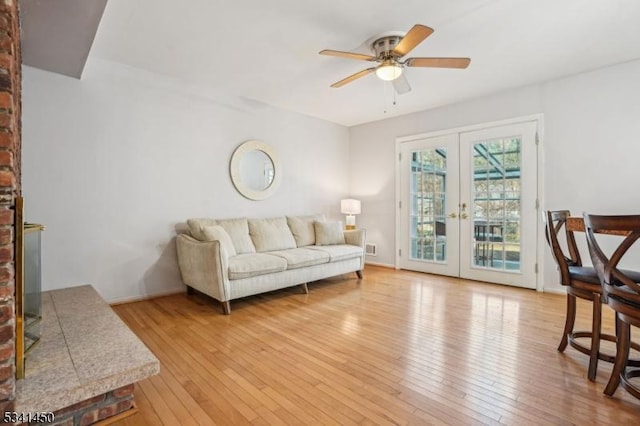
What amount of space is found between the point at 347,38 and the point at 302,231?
99.0 inches

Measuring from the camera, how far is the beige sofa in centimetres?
304

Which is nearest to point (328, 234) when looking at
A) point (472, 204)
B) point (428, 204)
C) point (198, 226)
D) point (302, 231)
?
point (302, 231)

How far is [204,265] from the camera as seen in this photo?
3104 mm

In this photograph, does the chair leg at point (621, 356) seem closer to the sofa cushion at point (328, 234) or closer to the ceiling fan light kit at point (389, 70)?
the ceiling fan light kit at point (389, 70)

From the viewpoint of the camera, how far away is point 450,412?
1.56m

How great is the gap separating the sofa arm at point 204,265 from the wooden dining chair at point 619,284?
271 centimetres

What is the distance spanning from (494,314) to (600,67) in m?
2.85

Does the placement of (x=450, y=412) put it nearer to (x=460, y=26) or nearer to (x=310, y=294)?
(x=310, y=294)

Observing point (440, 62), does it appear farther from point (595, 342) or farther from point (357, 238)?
point (357, 238)

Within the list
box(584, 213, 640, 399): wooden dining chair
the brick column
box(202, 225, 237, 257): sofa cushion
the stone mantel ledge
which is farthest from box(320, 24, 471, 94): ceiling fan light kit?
the stone mantel ledge

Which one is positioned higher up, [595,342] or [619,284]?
[619,284]

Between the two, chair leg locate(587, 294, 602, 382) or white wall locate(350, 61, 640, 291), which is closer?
chair leg locate(587, 294, 602, 382)

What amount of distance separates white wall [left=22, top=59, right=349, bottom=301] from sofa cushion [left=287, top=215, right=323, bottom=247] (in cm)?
51

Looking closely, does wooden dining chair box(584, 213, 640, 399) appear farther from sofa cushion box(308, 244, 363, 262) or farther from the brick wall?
sofa cushion box(308, 244, 363, 262)
